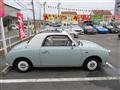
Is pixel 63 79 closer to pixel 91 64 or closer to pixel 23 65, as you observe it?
pixel 91 64

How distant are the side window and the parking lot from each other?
39.2 inches

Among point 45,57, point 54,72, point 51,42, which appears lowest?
point 54,72

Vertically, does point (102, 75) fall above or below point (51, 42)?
below

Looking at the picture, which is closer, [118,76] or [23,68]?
[118,76]

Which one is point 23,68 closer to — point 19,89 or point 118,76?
point 19,89

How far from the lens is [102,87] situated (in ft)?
21.4

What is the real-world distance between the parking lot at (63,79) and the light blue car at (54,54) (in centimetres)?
29

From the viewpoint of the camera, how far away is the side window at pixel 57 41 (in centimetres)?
843

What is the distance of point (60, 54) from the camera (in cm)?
827

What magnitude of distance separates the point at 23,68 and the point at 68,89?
8.67 ft

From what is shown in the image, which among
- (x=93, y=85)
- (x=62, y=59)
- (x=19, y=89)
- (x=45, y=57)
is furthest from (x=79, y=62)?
(x=19, y=89)

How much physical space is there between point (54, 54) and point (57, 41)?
1.72ft

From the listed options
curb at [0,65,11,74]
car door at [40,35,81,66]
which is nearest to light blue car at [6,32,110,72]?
car door at [40,35,81,66]

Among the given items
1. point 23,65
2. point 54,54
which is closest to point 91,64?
point 54,54
